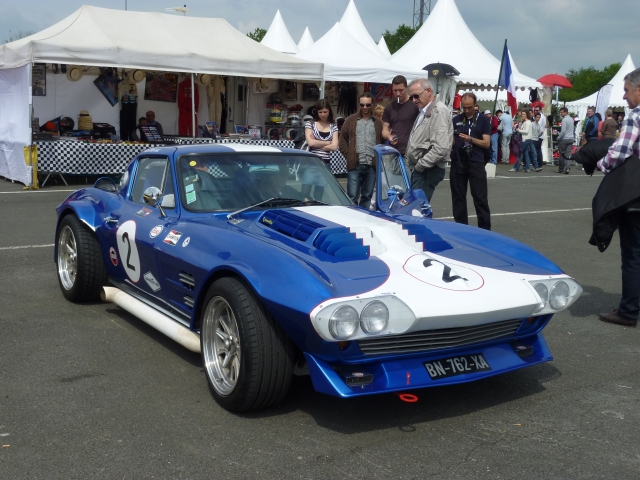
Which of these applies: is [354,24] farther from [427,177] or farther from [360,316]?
[360,316]

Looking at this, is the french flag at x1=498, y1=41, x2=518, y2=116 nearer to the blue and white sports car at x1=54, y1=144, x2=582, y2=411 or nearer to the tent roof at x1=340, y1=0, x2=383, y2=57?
the tent roof at x1=340, y1=0, x2=383, y2=57

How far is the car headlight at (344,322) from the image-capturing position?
3.10 meters

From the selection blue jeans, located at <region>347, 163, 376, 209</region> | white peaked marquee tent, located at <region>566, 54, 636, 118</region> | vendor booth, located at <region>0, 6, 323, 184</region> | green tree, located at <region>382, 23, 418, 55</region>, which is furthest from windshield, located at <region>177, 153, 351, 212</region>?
green tree, located at <region>382, 23, 418, 55</region>

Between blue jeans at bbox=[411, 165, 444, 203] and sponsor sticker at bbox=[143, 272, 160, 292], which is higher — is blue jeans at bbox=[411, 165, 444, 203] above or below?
above

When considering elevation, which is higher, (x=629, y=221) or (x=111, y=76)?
(x=111, y=76)

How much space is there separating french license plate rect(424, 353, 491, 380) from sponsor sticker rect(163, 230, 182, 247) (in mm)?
1666

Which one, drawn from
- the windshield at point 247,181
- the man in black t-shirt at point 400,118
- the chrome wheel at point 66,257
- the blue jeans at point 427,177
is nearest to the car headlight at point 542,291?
the windshield at point 247,181

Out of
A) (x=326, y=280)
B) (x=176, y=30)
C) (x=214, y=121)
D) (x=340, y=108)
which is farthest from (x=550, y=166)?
(x=326, y=280)

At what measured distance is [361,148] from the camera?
8180 mm

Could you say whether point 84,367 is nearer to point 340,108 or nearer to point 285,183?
point 285,183

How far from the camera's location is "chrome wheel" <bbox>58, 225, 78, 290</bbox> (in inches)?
Answer: 222

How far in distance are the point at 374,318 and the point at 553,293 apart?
1127 mm

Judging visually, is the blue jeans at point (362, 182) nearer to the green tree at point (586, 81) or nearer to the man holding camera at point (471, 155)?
the man holding camera at point (471, 155)

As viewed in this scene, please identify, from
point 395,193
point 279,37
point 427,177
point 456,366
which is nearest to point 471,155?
point 427,177
